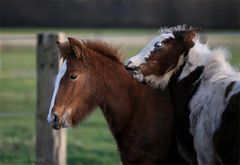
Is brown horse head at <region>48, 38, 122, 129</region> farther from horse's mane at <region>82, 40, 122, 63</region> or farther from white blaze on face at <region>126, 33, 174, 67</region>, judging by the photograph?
white blaze on face at <region>126, 33, 174, 67</region>

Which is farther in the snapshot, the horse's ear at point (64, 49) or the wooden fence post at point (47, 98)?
the wooden fence post at point (47, 98)

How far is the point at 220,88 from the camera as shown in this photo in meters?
4.68

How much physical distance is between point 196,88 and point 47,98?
7.56ft

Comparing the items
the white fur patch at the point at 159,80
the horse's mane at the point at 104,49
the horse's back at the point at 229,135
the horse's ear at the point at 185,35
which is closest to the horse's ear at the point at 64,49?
the horse's mane at the point at 104,49

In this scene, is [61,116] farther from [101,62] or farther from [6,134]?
[6,134]

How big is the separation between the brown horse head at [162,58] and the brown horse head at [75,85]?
296 mm

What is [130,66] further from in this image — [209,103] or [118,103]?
[209,103]

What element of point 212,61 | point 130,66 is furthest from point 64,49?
point 212,61

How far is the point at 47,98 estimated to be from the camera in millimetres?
6770

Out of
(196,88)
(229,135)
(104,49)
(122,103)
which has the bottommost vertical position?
(229,135)

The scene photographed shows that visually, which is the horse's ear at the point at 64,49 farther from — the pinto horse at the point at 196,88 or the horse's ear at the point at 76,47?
the pinto horse at the point at 196,88

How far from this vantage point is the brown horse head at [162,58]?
5035 mm

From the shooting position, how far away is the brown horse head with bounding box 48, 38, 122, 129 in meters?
4.79

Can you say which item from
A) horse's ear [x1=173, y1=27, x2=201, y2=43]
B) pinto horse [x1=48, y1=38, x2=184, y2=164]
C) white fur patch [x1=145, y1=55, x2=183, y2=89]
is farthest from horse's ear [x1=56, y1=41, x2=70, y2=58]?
horse's ear [x1=173, y1=27, x2=201, y2=43]
